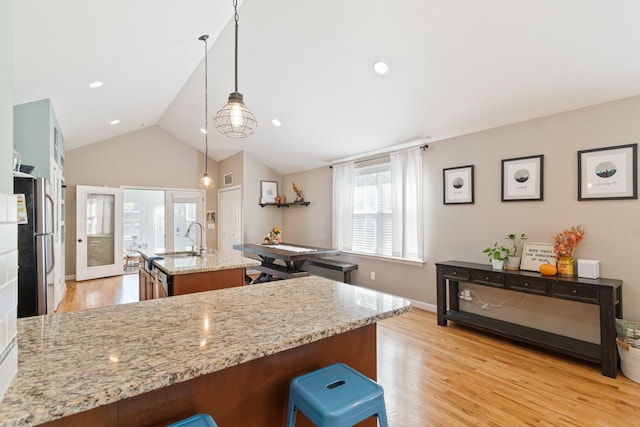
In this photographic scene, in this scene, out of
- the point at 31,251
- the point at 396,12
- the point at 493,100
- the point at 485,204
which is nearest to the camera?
the point at 396,12

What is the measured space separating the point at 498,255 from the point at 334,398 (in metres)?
2.73

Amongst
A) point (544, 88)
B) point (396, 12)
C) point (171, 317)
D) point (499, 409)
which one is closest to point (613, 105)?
point (544, 88)

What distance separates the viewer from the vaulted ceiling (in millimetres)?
2324

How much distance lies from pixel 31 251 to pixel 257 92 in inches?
122

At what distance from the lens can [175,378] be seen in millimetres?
843

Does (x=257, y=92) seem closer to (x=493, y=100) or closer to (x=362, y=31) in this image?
(x=362, y=31)

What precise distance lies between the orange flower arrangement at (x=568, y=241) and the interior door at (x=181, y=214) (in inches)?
259

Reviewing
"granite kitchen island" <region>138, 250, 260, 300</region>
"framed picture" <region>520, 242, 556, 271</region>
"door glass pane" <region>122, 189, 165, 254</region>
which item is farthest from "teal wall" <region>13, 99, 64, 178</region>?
"framed picture" <region>520, 242, 556, 271</region>

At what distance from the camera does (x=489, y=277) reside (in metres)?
3.17

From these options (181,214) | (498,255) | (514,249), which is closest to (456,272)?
(498,255)

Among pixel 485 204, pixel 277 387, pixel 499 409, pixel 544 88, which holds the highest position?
pixel 544 88

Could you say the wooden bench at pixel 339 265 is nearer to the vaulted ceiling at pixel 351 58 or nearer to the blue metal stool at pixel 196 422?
the vaulted ceiling at pixel 351 58

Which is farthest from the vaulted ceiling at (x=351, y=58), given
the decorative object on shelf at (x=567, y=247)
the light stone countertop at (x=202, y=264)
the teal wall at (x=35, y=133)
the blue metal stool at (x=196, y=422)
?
the blue metal stool at (x=196, y=422)

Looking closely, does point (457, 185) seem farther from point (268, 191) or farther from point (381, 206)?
point (268, 191)
